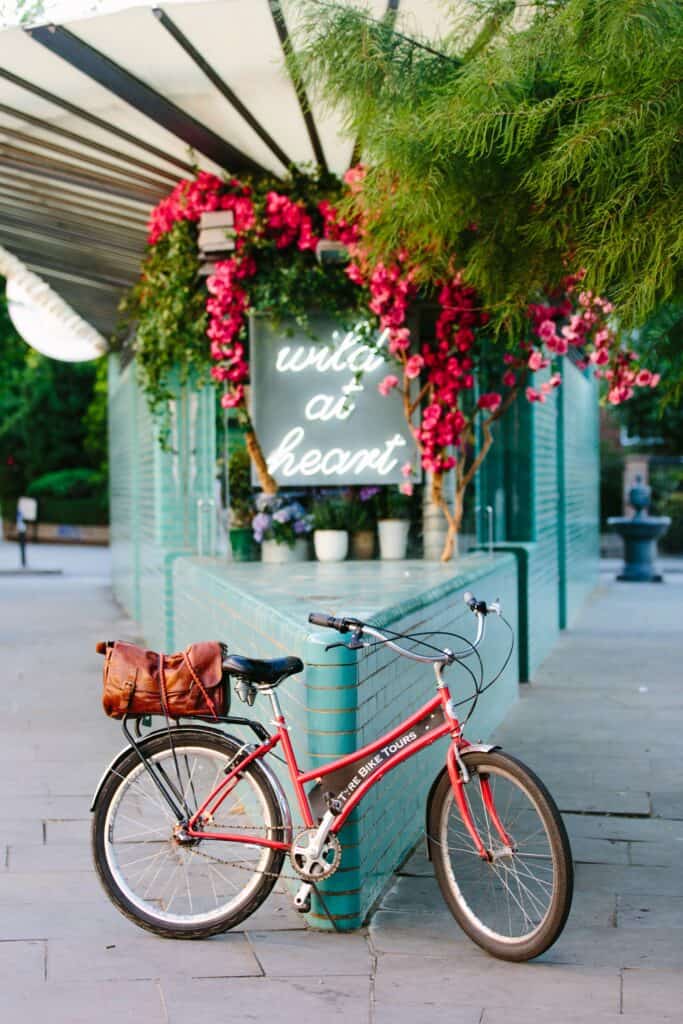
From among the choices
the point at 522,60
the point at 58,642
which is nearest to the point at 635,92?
the point at 522,60

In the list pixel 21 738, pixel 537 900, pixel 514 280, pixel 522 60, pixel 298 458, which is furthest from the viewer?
pixel 298 458

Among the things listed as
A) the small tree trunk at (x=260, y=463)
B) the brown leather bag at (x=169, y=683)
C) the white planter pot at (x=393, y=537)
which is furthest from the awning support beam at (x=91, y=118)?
the brown leather bag at (x=169, y=683)

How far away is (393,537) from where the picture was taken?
9.73 m

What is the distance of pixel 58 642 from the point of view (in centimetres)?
1383

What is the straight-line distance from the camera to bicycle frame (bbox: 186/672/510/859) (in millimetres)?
4512

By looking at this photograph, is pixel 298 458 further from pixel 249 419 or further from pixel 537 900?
pixel 537 900

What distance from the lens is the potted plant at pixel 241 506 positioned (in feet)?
32.2

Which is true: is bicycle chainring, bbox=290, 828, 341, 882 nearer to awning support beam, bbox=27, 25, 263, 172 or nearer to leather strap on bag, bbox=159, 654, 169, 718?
leather strap on bag, bbox=159, 654, 169, 718

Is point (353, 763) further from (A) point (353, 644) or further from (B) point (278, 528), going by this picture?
(B) point (278, 528)

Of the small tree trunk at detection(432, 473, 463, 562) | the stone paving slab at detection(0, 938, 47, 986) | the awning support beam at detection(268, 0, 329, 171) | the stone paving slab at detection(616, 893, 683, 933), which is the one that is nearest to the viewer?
the stone paving slab at detection(0, 938, 47, 986)

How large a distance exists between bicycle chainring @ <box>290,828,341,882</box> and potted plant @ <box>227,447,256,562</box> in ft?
17.4

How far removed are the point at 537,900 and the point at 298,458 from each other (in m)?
5.56

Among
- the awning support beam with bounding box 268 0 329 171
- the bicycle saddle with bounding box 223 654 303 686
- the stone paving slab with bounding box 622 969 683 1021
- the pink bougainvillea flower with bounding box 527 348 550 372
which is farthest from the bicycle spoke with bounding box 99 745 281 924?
the pink bougainvillea flower with bounding box 527 348 550 372

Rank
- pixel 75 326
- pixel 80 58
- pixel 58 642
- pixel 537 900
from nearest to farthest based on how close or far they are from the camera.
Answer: pixel 537 900 < pixel 80 58 < pixel 58 642 < pixel 75 326
